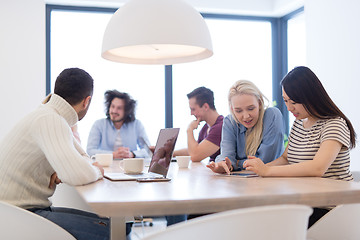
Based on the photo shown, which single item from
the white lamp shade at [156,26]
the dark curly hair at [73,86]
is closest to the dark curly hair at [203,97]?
the white lamp shade at [156,26]

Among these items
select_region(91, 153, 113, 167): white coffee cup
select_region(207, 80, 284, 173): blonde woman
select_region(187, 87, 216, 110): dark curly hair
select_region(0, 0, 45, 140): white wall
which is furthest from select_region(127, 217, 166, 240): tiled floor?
select_region(207, 80, 284, 173): blonde woman

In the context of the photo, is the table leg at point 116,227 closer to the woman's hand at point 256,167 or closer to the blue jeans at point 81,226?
the blue jeans at point 81,226

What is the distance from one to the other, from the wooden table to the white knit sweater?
0.32ft

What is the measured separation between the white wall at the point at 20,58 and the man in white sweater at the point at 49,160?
288 cm

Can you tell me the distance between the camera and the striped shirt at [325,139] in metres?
1.85

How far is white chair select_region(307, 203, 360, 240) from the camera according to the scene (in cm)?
149

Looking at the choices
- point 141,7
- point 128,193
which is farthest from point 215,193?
point 141,7

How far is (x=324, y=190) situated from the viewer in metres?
1.40

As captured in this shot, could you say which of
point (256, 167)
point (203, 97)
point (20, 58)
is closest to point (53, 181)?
point (256, 167)

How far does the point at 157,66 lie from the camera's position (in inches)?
207

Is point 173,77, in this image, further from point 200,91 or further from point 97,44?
point 200,91

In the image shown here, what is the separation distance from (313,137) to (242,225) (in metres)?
1.17

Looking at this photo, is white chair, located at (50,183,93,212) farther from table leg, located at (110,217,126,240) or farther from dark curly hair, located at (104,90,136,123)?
dark curly hair, located at (104,90,136,123)

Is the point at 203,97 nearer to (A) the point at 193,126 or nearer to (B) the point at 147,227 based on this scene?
(A) the point at 193,126
